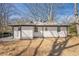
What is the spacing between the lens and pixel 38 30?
1750 mm

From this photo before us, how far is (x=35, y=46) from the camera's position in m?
1.75

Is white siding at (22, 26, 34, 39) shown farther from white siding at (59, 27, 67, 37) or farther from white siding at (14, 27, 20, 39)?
white siding at (59, 27, 67, 37)

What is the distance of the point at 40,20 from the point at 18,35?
0.32 m

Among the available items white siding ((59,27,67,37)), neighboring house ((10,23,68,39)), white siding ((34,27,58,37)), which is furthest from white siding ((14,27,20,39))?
white siding ((59,27,67,37))

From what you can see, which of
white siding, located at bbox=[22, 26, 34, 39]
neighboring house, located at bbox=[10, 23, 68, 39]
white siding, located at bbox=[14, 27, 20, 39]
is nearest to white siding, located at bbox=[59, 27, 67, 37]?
neighboring house, located at bbox=[10, 23, 68, 39]

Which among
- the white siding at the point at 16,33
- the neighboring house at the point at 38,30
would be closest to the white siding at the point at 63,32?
the neighboring house at the point at 38,30

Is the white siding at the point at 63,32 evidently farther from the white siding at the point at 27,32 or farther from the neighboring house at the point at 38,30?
the white siding at the point at 27,32

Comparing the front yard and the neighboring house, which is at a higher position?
the neighboring house

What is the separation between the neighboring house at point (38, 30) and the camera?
5.64ft

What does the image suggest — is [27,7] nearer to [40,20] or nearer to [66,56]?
[40,20]

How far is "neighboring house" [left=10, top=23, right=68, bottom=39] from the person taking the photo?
1718mm

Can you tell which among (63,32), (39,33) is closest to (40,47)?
(39,33)

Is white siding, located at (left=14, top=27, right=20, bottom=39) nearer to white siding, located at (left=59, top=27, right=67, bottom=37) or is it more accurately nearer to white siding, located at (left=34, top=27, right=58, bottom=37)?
white siding, located at (left=34, top=27, right=58, bottom=37)

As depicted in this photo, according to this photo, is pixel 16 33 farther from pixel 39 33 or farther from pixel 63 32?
pixel 63 32
